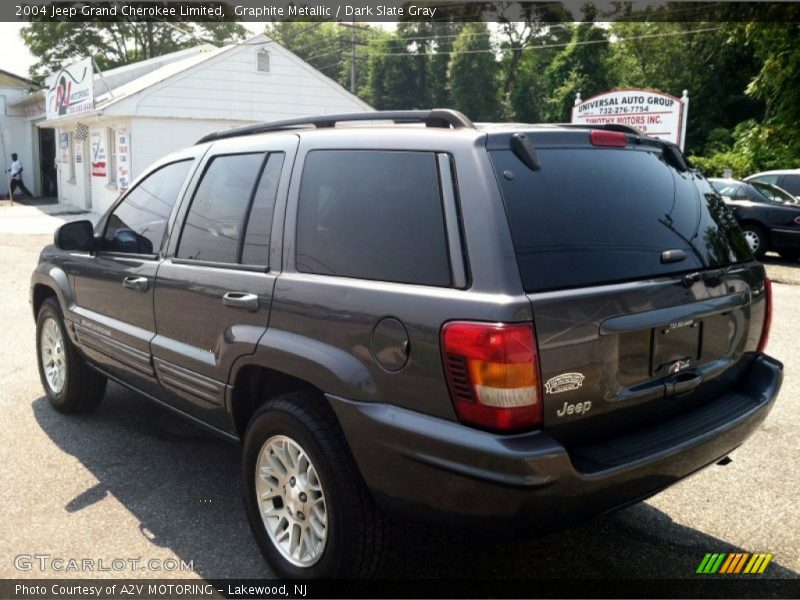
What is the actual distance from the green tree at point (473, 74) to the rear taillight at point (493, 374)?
59.0 m

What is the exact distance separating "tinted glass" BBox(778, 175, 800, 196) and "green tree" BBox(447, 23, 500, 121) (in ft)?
151

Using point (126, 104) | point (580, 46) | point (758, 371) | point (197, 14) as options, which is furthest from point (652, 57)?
point (758, 371)

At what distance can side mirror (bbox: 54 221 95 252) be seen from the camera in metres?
4.42

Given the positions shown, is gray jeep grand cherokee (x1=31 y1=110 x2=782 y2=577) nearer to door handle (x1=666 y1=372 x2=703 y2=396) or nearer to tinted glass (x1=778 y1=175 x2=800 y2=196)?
door handle (x1=666 y1=372 x2=703 y2=396)

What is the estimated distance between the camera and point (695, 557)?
3346 mm

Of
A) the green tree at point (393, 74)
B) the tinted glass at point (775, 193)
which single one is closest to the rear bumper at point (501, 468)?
the tinted glass at point (775, 193)

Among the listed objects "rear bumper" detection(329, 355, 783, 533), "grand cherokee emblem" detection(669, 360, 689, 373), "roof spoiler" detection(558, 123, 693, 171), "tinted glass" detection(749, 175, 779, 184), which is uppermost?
"roof spoiler" detection(558, 123, 693, 171)

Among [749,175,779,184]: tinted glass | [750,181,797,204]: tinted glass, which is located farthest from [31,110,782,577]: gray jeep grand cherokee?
[749,175,779,184]: tinted glass

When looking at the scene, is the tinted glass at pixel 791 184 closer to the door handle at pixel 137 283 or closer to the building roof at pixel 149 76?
the building roof at pixel 149 76

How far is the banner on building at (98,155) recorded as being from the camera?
21484mm

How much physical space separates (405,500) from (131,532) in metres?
1.65

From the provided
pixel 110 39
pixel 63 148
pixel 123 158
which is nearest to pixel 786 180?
pixel 123 158

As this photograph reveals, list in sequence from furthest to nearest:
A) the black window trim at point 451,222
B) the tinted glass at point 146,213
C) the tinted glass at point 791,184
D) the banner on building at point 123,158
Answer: the banner on building at point 123,158, the tinted glass at point 791,184, the tinted glass at point 146,213, the black window trim at point 451,222

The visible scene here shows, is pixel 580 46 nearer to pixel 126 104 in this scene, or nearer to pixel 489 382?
pixel 126 104
